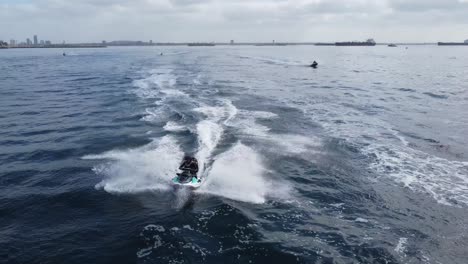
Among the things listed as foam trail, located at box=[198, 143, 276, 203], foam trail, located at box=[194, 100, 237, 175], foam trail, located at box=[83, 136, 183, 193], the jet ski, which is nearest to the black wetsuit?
the jet ski

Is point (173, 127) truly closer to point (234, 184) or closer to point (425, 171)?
point (234, 184)

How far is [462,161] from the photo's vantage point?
1156 inches

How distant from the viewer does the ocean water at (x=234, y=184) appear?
17453mm

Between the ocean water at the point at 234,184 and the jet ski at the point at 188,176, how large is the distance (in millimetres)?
591

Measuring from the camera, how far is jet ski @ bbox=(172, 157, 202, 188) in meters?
23.1

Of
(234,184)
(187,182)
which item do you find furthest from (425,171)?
(187,182)

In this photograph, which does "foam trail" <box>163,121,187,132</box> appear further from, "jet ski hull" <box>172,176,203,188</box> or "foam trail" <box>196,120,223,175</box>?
"jet ski hull" <box>172,176,203,188</box>

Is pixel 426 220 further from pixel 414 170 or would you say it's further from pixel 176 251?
pixel 176 251

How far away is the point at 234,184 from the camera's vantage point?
24016 mm

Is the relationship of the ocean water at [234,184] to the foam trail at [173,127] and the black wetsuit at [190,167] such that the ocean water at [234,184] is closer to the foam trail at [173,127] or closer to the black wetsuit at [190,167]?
the foam trail at [173,127]

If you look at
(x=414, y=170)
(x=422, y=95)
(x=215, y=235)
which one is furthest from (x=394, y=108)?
(x=215, y=235)

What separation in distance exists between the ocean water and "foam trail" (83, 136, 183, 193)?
14 cm

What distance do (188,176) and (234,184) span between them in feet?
10.1

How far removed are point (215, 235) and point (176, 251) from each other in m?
2.25
